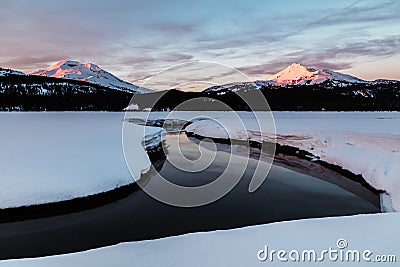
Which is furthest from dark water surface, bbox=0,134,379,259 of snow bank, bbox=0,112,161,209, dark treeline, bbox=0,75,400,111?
dark treeline, bbox=0,75,400,111

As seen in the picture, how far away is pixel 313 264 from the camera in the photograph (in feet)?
9.73

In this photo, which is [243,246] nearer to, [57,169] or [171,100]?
[57,169]

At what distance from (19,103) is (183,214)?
196ft

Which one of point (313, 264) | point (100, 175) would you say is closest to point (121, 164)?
point (100, 175)

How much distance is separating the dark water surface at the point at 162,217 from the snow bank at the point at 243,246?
1.80m

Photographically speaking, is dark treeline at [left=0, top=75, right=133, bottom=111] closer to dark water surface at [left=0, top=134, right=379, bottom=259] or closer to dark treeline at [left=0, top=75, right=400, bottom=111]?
dark treeline at [left=0, top=75, right=400, bottom=111]

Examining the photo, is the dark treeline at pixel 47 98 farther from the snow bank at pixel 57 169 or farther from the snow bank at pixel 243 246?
the snow bank at pixel 243 246

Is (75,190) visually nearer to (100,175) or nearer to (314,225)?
(100,175)

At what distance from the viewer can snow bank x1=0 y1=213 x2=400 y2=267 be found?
3.08 metres

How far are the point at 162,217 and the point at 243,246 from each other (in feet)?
10.6

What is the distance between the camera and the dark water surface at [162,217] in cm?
520

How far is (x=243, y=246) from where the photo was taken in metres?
3.46

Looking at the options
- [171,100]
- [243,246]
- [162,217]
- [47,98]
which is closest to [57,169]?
[162,217]

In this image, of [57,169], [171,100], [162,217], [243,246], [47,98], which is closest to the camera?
[243,246]
